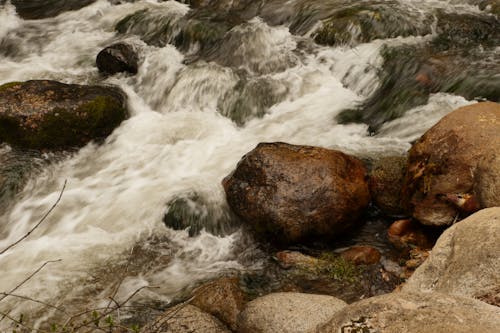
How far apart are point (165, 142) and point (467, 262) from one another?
6.08 m

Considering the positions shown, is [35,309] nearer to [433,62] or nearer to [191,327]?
[191,327]

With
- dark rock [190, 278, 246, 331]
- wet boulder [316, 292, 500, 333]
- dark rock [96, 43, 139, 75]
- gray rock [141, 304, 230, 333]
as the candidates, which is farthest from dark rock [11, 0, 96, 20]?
wet boulder [316, 292, 500, 333]

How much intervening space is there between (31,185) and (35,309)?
2.70 meters

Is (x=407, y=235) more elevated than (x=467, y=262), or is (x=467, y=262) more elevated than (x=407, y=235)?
(x=467, y=262)

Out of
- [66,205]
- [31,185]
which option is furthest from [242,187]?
[31,185]

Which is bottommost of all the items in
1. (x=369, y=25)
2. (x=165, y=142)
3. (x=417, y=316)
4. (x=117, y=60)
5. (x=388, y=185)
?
(x=165, y=142)

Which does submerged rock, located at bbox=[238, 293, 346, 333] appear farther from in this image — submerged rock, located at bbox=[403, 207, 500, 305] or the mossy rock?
the mossy rock

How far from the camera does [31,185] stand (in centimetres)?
757

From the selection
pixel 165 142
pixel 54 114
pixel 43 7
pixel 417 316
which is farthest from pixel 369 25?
pixel 43 7

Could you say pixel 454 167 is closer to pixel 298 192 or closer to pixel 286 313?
pixel 298 192

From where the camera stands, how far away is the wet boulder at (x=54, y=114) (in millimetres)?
8102

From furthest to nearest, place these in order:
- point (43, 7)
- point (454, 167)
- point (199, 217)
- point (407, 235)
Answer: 1. point (43, 7)
2. point (199, 217)
3. point (407, 235)
4. point (454, 167)

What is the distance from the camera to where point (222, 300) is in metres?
5.00

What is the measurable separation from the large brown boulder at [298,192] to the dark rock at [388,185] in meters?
0.15
